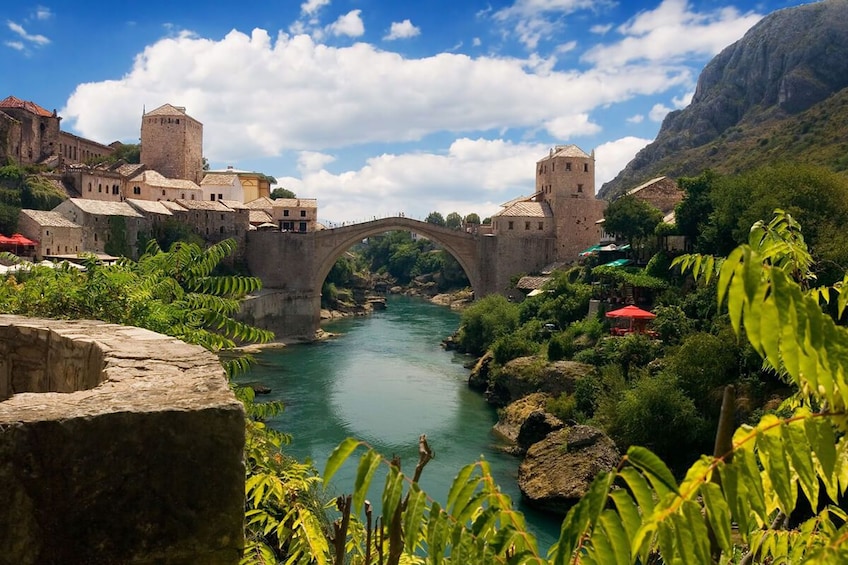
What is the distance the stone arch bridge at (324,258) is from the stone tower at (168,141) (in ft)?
32.1

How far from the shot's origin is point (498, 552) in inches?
61.1

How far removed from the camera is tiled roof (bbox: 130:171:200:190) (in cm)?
3919

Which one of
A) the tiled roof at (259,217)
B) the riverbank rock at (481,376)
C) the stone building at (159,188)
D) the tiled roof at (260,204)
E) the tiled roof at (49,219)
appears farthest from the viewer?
the tiled roof at (260,204)

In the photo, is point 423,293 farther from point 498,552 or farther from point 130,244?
point 498,552

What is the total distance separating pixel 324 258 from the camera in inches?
1469

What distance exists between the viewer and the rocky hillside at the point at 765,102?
169 ft

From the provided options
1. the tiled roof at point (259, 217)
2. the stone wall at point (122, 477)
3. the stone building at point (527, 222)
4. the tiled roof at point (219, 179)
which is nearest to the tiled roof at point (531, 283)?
the stone building at point (527, 222)

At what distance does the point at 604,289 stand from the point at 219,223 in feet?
69.8

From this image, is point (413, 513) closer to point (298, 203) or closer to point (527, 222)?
point (527, 222)

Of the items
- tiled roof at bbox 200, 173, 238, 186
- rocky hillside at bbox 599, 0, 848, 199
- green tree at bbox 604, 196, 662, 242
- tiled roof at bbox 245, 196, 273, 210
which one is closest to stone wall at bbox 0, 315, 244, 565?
green tree at bbox 604, 196, 662, 242

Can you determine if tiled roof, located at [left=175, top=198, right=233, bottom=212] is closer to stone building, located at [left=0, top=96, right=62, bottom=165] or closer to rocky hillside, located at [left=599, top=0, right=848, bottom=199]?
stone building, located at [left=0, top=96, right=62, bottom=165]

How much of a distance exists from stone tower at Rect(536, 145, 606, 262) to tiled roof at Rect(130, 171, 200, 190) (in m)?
20.1

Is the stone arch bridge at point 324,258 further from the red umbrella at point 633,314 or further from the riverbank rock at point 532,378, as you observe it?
the red umbrella at point 633,314

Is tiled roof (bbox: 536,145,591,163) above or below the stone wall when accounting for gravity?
above
